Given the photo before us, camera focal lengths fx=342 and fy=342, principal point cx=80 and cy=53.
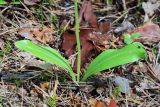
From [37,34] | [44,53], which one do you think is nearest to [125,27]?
[37,34]

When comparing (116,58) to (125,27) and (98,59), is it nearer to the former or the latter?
(98,59)

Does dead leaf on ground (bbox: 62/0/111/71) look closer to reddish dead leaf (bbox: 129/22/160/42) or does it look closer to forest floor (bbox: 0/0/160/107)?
forest floor (bbox: 0/0/160/107)

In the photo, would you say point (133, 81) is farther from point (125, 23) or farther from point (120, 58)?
point (125, 23)

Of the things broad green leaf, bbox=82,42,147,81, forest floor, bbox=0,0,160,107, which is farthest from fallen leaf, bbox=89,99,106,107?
broad green leaf, bbox=82,42,147,81

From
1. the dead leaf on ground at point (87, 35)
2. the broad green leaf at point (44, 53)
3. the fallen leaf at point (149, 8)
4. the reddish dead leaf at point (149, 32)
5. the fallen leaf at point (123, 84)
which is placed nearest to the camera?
the broad green leaf at point (44, 53)

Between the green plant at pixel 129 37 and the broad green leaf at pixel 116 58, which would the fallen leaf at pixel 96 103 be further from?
the green plant at pixel 129 37

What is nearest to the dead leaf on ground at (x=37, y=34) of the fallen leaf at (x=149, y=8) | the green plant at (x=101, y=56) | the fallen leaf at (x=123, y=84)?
the green plant at (x=101, y=56)
